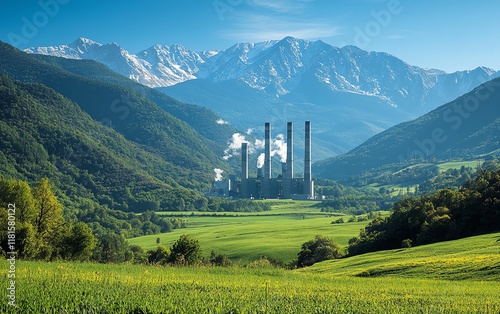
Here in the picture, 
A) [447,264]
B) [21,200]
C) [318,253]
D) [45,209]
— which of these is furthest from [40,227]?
[447,264]

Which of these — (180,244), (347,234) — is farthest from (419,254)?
(347,234)

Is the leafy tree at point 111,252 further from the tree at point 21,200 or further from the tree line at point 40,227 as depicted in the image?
the tree at point 21,200

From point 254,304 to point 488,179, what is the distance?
7166 centimetres

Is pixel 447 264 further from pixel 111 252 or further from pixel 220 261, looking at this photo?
pixel 111 252

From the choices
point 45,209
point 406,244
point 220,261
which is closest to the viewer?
point 45,209

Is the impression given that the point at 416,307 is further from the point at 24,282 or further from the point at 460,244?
the point at 460,244

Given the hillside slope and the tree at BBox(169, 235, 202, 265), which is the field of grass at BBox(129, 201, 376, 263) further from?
the hillside slope

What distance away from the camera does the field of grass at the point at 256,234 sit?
10919 cm

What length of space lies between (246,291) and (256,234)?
10852 cm

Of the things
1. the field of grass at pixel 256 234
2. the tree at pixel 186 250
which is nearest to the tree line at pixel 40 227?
the tree at pixel 186 250

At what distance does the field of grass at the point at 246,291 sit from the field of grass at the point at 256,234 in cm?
6187

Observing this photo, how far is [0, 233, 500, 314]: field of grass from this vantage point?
22.9m

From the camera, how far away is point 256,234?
137 m

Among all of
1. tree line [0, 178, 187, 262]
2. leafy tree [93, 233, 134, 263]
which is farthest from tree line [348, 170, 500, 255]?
tree line [0, 178, 187, 262]
